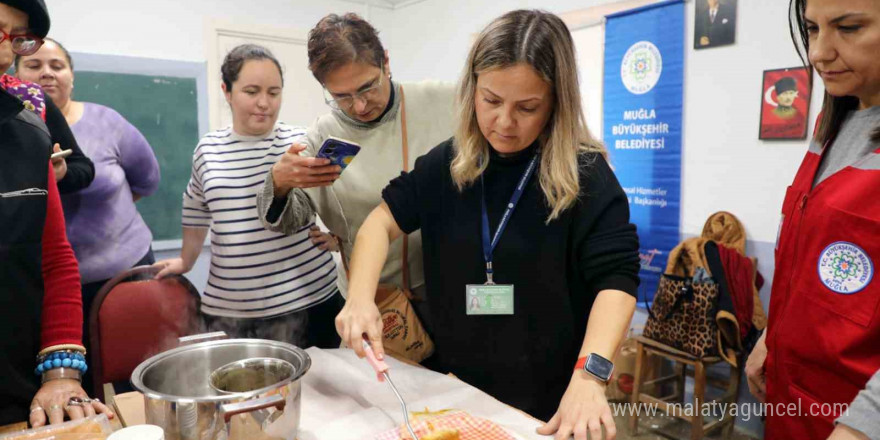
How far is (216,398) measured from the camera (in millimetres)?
836

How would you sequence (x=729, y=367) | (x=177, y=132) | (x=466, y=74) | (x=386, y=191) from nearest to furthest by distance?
(x=466, y=74) < (x=386, y=191) < (x=729, y=367) < (x=177, y=132)

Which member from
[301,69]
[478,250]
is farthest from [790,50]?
[301,69]

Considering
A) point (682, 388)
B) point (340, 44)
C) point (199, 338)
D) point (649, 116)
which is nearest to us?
point (199, 338)

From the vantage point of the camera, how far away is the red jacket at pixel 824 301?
1.07 metres

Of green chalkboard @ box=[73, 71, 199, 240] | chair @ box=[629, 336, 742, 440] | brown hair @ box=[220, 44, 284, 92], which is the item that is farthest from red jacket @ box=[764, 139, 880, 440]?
green chalkboard @ box=[73, 71, 199, 240]

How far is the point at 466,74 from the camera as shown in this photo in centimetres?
134

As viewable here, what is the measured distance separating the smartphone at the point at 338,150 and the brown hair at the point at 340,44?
10.0 inches

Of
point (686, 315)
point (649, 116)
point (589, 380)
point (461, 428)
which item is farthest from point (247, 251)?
point (649, 116)

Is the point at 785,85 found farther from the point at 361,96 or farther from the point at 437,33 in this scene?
the point at 437,33

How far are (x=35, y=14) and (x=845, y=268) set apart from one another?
1.61 m

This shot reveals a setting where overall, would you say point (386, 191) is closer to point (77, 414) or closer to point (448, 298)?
point (448, 298)

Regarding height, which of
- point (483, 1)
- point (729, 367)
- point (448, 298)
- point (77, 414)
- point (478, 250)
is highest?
point (483, 1)

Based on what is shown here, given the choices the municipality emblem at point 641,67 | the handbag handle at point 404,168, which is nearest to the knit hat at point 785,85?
the municipality emblem at point 641,67

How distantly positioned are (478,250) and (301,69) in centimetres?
394
